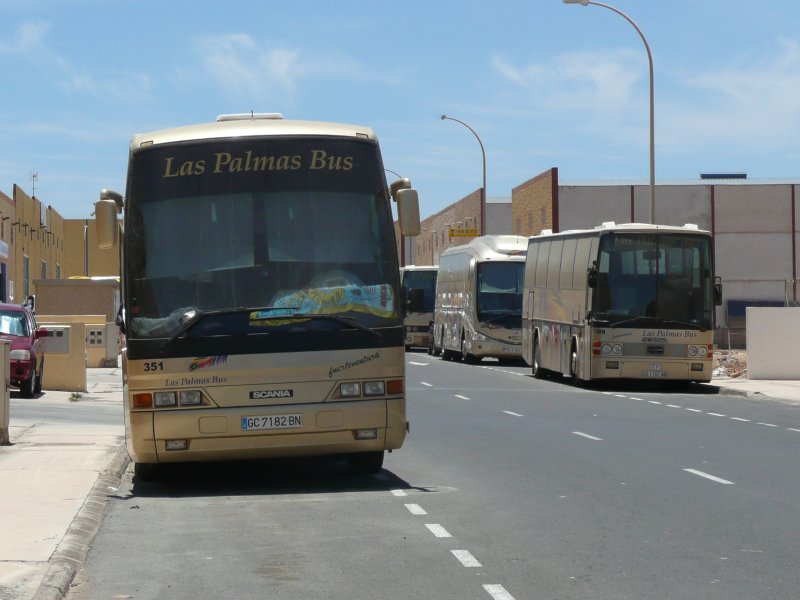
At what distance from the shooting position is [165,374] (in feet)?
42.6

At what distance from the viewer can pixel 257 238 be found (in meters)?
13.4

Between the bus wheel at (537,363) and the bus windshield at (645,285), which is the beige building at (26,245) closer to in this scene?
the bus wheel at (537,363)

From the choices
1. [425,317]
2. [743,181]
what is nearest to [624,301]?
[425,317]

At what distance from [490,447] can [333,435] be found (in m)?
4.77

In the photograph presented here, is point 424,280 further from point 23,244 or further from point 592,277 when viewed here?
point 23,244

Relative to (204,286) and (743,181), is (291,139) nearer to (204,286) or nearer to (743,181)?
(204,286)

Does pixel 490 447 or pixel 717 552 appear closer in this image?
pixel 717 552

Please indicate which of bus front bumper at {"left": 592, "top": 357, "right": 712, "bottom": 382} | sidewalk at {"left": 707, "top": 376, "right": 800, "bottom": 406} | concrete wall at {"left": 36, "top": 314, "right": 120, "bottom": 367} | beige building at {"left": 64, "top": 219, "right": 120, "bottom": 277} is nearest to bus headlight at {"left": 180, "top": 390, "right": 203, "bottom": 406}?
sidewalk at {"left": 707, "top": 376, "right": 800, "bottom": 406}

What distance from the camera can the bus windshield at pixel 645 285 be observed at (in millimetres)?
30312

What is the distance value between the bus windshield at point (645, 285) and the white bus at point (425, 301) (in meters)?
26.0

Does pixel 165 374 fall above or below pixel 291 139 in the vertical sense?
below

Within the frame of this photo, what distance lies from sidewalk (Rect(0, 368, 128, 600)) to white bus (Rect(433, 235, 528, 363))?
75.4 feet

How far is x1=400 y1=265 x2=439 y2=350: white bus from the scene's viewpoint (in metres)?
58.0

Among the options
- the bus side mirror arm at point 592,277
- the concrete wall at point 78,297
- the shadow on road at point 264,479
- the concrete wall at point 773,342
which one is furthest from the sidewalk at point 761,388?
the concrete wall at point 78,297
